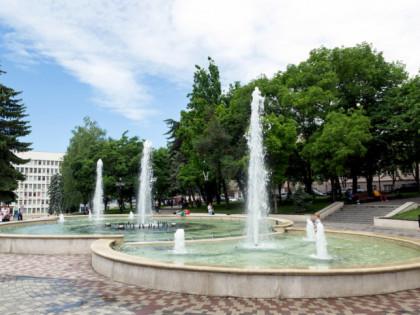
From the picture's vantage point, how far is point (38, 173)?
95062mm

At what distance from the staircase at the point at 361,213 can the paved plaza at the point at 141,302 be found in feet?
59.5

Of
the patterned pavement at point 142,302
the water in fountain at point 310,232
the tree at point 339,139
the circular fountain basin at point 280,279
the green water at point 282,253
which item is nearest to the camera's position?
the patterned pavement at point 142,302

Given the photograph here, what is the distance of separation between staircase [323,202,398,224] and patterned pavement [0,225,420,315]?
18063mm

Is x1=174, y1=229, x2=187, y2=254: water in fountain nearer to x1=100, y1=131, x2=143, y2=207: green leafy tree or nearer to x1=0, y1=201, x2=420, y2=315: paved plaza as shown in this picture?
x1=0, y1=201, x2=420, y2=315: paved plaza

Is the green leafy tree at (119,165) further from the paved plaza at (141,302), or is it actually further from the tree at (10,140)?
the paved plaza at (141,302)

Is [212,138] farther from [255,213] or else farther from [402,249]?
[402,249]

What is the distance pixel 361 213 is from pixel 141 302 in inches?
899

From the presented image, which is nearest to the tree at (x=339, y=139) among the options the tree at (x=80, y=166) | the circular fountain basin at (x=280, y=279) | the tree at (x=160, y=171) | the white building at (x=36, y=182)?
the circular fountain basin at (x=280, y=279)

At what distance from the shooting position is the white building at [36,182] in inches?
3637

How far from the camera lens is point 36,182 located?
94438 mm

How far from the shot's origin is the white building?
92.4 m

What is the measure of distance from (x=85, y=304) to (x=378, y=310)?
5041 millimetres

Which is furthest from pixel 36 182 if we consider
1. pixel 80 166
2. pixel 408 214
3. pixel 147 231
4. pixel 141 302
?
pixel 141 302

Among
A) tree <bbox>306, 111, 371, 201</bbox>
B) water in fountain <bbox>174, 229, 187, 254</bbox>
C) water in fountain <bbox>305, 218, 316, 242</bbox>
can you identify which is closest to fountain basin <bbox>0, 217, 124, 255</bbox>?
water in fountain <bbox>174, 229, 187, 254</bbox>
